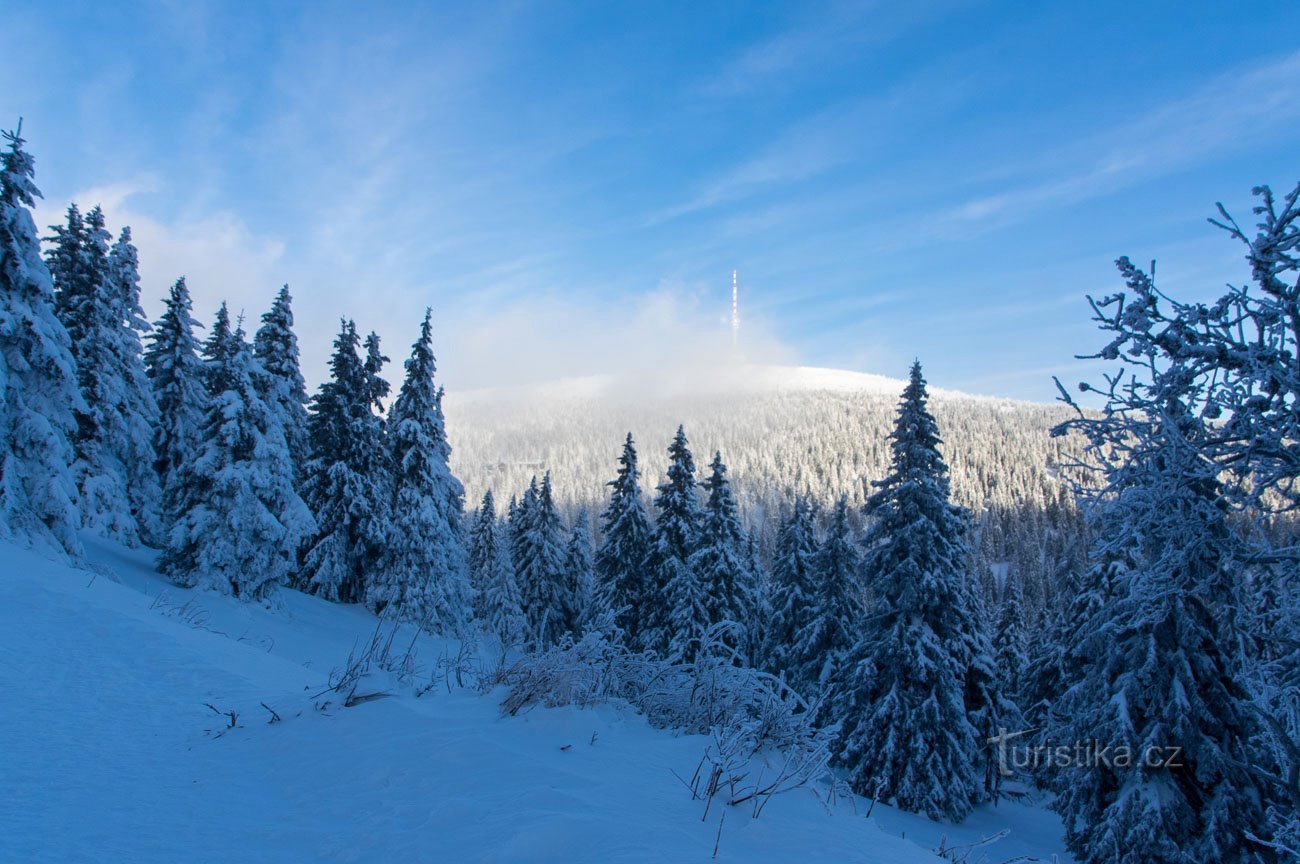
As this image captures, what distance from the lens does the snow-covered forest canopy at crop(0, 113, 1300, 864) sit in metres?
5.23

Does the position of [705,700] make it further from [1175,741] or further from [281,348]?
[281,348]

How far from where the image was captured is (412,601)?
25422 mm

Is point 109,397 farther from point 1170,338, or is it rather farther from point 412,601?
point 1170,338

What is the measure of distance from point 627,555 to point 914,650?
12488mm

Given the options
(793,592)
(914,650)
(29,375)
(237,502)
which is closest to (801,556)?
(793,592)

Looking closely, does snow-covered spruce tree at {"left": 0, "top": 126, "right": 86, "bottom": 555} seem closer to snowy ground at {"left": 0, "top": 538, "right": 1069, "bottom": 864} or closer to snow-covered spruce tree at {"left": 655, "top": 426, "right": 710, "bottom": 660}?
snowy ground at {"left": 0, "top": 538, "right": 1069, "bottom": 864}

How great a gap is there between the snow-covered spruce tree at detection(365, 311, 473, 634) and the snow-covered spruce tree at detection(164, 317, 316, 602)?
5.19 meters

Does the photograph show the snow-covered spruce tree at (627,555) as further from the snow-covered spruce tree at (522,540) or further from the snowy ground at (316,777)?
the snowy ground at (316,777)

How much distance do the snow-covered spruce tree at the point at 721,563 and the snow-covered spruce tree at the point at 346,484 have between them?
42.4ft

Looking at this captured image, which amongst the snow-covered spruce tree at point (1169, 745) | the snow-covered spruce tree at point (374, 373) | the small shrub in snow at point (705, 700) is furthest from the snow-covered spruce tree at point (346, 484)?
the snow-covered spruce tree at point (1169, 745)

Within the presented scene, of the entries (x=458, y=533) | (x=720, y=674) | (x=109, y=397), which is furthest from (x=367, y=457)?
(x=720, y=674)

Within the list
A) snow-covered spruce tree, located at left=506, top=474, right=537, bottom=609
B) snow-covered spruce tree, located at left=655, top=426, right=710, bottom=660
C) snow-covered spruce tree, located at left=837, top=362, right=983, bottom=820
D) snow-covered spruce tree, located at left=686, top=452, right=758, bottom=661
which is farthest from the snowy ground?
snow-covered spruce tree, located at left=506, top=474, right=537, bottom=609

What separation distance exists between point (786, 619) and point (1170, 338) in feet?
82.9

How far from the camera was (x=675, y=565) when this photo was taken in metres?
26.2
